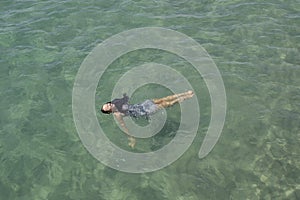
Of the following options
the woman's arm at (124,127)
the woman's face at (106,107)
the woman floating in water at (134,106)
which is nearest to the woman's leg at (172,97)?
the woman floating in water at (134,106)

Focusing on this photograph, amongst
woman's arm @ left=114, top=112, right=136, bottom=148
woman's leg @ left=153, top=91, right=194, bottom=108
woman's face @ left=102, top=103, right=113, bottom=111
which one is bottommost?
woman's arm @ left=114, top=112, right=136, bottom=148

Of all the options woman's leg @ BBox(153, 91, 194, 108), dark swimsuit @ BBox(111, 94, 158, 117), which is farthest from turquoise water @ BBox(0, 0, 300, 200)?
dark swimsuit @ BBox(111, 94, 158, 117)

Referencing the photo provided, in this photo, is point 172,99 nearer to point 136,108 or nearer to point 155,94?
point 155,94

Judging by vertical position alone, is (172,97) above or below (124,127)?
above

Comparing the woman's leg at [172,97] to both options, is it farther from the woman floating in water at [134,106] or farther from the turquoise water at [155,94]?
the turquoise water at [155,94]

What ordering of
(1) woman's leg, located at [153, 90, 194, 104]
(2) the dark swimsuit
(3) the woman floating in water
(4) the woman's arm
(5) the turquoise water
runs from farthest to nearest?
(1) woman's leg, located at [153, 90, 194, 104] < (2) the dark swimsuit < (3) the woman floating in water < (4) the woman's arm < (5) the turquoise water

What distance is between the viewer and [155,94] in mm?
15328

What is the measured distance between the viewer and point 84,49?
698 inches

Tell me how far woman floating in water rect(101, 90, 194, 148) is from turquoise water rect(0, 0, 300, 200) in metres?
0.51

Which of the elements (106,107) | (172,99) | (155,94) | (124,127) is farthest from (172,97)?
(106,107)

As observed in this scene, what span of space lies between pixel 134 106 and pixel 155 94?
161cm

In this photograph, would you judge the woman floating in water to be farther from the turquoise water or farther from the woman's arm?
the turquoise water

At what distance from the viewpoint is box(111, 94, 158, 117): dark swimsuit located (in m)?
13.8

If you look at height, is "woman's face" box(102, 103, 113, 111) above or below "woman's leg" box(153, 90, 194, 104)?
above
